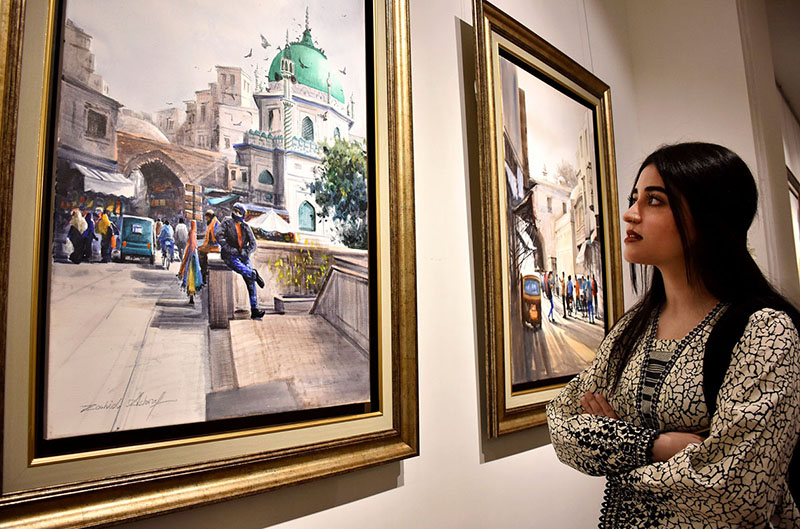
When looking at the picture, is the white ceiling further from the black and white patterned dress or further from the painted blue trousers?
the painted blue trousers

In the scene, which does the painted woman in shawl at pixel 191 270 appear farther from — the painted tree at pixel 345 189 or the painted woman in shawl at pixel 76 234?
the painted tree at pixel 345 189

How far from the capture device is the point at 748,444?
0.86 meters

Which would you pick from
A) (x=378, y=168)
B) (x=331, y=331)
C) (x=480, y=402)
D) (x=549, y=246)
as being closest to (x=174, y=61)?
(x=378, y=168)

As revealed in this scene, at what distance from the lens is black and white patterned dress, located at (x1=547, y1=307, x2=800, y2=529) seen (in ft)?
2.84

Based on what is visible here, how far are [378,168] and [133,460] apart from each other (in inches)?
31.6

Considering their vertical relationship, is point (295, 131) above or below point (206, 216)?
above

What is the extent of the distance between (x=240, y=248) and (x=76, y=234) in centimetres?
28

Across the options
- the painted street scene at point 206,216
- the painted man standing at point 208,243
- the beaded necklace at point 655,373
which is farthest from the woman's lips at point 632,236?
the painted man standing at point 208,243

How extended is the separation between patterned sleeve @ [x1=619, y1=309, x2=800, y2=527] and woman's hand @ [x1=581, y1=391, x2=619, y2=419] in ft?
0.68

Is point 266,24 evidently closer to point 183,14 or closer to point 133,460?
point 183,14

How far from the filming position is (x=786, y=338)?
0.92 meters

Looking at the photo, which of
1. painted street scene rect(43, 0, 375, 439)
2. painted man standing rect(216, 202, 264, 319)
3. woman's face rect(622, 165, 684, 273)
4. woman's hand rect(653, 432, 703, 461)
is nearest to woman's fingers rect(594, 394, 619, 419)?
woman's hand rect(653, 432, 703, 461)
